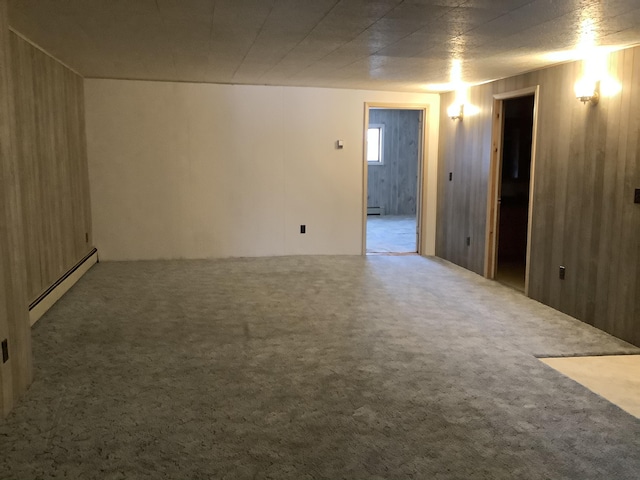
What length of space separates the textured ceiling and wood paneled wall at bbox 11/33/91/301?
0.86 ft

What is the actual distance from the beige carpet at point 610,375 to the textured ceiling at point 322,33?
7.00 ft

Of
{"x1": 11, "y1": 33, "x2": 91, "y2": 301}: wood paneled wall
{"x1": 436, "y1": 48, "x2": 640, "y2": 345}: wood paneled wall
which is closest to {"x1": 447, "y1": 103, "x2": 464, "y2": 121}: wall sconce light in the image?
{"x1": 436, "y1": 48, "x2": 640, "y2": 345}: wood paneled wall

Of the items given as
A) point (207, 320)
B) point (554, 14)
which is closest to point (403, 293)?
point (207, 320)

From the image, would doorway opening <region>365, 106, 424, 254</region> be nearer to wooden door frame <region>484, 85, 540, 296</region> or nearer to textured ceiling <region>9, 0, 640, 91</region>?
wooden door frame <region>484, 85, 540, 296</region>

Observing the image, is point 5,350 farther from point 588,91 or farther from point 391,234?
point 391,234

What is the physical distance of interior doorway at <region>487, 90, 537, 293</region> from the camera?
19.4 ft

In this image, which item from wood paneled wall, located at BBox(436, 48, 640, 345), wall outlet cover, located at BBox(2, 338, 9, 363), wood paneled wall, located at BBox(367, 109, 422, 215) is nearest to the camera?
wall outlet cover, located at BBox(2, 338, 9, 363)

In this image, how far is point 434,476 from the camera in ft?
7.50

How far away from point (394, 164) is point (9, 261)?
10147mm

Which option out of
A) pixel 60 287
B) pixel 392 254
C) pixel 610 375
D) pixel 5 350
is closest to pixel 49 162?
pixel 60 287

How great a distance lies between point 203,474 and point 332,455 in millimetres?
565

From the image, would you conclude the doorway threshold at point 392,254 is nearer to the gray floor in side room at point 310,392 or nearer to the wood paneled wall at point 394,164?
the gray floor in side room at point 310,392

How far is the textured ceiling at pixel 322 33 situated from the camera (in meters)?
3.13

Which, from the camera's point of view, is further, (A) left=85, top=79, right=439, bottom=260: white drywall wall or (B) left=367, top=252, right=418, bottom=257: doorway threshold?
(B) left=367, top=252, right=418, bottom=257: doorway threshold
